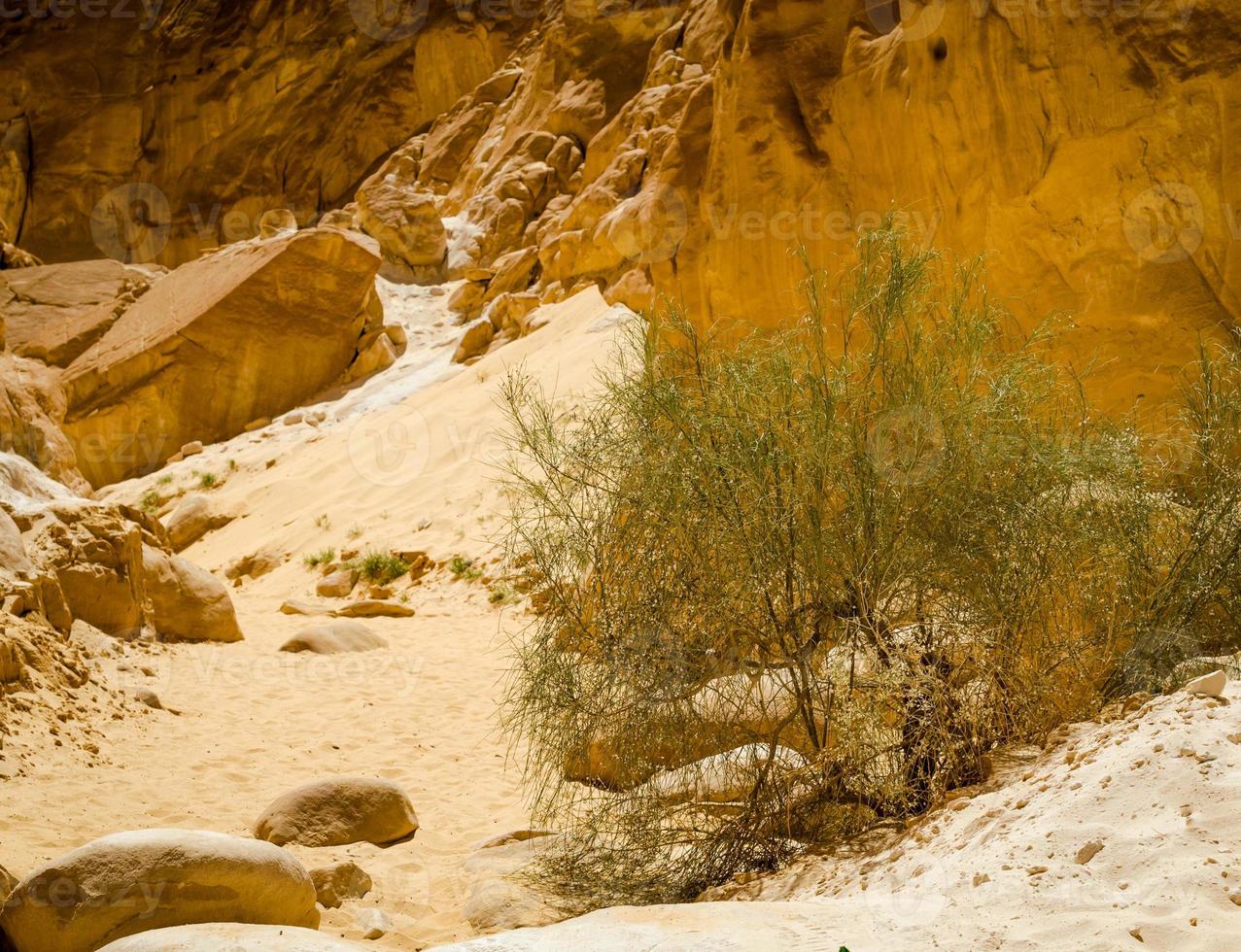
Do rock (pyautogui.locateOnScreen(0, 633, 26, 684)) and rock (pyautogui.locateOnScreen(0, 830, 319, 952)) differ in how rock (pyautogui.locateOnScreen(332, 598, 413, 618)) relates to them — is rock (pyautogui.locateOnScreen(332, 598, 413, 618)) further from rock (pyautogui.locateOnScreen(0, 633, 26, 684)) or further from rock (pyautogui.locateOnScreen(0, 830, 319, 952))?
rock (pyautogui.locateOnScreen(0, 830, 319, 952))

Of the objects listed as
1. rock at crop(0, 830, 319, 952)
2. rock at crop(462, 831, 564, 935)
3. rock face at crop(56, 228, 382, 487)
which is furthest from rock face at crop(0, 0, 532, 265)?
rock at crop(0, 830, 319, 952)

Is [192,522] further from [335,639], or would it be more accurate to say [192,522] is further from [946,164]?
[946,164]

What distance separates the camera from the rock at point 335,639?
8.58m

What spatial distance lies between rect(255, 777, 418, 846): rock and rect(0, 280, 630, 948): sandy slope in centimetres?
10

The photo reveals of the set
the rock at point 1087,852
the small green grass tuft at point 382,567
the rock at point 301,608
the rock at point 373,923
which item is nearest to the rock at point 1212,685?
the rock at point 1087,852

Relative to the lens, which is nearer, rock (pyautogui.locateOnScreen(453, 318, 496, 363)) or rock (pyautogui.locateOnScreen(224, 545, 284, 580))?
rock (pyautogui.locateOnScreen(224, 545, 284, 580))

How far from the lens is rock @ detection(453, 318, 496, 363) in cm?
1722

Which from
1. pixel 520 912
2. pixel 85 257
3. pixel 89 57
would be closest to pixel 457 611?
pixel 520 912

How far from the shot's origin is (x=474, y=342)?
17.3 meters

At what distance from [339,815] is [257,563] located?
331 inches

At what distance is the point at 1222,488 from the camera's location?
14.0ft

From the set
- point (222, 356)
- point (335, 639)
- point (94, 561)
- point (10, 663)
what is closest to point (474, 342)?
point (222, 356)
